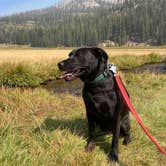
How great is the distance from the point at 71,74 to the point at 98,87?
49cm

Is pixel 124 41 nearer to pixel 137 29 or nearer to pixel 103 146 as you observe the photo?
pixel 137 29

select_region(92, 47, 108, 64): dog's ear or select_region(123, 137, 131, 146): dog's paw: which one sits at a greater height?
select_region(92, 47, 108, 64): dog's ear

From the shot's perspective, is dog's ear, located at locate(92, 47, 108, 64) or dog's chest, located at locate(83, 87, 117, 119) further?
dog's chest, located at locate(83, 87, 117, 119)

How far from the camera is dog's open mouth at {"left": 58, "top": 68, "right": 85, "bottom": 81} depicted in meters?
5.07

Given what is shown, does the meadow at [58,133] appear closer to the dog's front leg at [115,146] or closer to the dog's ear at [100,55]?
the dog's front leg at [115,146]

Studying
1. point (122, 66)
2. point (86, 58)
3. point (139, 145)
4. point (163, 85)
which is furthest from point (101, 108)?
point (122, 66)

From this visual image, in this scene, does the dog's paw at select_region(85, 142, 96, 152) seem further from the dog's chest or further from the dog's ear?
the dog's ear

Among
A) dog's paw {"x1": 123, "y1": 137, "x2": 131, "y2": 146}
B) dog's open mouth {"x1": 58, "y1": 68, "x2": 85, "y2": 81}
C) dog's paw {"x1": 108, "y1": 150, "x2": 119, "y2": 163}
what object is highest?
dog's open mouth {"x1": 58, "y1": 68, "x2": 85, "y2": 81}

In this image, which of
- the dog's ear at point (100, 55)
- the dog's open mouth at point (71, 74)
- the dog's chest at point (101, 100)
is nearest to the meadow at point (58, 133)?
the dog's chest at point (101, 100)

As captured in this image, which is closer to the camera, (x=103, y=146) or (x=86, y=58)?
(x=86, y=58)

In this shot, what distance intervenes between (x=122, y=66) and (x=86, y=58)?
25032 millimetres

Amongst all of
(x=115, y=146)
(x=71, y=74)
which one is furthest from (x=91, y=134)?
(x=71, y=74)

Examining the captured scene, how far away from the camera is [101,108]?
5.44m

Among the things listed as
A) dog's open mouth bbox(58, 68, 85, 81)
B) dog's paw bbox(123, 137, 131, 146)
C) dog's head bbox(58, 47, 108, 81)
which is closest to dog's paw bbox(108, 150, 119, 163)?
dog's paw bbox(123, 137, 131, 146)
